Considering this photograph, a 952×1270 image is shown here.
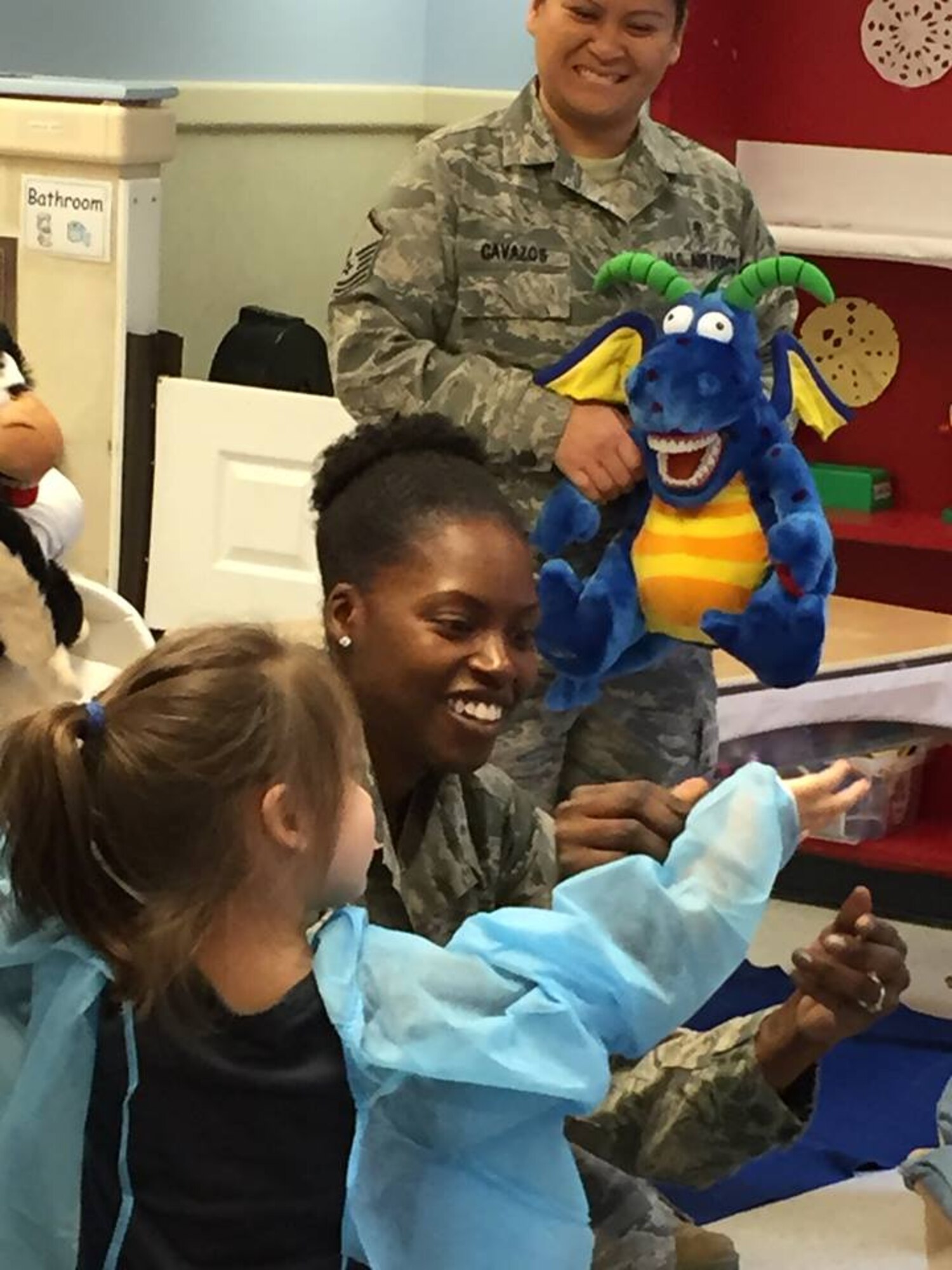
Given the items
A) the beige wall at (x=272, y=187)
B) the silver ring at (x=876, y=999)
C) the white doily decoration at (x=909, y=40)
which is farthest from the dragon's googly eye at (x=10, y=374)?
the beige wall at (x=272, y=187)

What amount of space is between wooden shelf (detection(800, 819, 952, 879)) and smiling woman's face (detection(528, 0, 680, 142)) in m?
1.60

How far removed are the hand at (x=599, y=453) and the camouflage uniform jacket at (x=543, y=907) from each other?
0.47 metres

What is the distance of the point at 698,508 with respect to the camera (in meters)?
1.94

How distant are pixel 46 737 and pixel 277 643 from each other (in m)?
0.15

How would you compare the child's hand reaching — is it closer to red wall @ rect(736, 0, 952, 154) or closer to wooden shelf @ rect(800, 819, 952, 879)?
wooden shelf @ rect(800, 819, 952, 879)

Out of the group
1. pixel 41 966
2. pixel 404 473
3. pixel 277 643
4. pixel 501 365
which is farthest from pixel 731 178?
pixel 41 966

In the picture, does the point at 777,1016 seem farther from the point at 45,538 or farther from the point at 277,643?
the point at 45,538

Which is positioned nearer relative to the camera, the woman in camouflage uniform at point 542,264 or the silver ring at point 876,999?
the silver ring at point 876,999

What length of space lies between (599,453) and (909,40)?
1770 millimetres

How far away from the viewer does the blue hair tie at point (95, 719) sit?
1.16m

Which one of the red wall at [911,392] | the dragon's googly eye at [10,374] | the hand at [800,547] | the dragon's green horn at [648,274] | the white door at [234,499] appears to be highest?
the dragon's green horn at [648,274]

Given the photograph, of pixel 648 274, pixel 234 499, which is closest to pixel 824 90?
pixel 234 499

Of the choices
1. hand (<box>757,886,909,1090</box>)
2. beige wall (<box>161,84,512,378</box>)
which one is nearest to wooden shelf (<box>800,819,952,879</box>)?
beige wall (<box>161,84,512,378</box>)

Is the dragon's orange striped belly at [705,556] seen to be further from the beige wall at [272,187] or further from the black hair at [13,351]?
the beige wall at [272,187]
